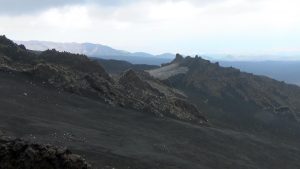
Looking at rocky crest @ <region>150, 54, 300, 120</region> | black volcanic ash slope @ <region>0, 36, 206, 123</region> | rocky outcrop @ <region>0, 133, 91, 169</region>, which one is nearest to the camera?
rocky outcrop @ <region>0, 133, 91, 169</region>

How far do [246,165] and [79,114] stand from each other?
1156 cm

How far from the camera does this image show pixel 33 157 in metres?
19.6

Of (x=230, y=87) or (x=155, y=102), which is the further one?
(x=230, y=87)

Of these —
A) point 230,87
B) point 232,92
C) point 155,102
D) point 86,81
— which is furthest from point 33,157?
point 230,87

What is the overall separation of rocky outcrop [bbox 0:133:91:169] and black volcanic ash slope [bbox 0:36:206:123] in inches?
833

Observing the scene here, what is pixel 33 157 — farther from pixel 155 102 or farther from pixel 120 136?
pixel 155 102

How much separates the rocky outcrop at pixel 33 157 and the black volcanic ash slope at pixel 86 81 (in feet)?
69.4

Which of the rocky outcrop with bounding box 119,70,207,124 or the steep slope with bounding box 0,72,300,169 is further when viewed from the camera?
the rocky outcrop with bounding box 119,70,207,124

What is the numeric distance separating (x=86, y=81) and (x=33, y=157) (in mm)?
24273

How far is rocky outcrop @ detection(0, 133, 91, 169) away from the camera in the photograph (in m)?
19.4

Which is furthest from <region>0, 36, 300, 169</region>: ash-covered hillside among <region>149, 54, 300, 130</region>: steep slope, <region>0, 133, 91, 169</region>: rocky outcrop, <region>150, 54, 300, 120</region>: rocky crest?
<region>150, 54, 300, 120</region>: rocky crest

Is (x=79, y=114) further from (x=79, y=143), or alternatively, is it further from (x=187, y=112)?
(x=187, y=112)

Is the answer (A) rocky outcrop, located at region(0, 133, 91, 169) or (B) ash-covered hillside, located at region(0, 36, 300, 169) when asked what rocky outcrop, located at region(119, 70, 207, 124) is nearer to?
(B) ash-covered hillside, located at region(0, 36, 300, 169)

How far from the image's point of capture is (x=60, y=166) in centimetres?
1975
